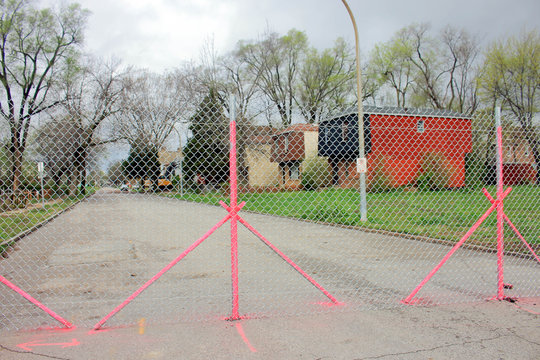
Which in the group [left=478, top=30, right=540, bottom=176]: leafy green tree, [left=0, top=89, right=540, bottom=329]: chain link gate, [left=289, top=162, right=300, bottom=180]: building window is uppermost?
[left=478, top=30, right=540, bottom=176]: leafy green tree

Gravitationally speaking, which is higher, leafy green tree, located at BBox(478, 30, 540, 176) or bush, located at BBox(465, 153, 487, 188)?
leafy green tree, located at BBox(478, 30, 540, 176)

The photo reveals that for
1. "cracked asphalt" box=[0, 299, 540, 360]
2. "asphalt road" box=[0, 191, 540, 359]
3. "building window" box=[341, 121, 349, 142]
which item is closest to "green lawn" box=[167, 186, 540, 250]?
"asphalt road" box=[0, 191, 540, 359]

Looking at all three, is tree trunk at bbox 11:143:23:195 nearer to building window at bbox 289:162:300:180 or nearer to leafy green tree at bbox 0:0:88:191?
building window at bbox 289:162:300:180

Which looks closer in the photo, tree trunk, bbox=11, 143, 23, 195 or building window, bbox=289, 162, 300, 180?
tree trunk, bbox=11, 143, 23, 195

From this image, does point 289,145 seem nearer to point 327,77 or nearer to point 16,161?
point 16,161

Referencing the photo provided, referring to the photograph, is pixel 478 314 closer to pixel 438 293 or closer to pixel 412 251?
pixel 438 293

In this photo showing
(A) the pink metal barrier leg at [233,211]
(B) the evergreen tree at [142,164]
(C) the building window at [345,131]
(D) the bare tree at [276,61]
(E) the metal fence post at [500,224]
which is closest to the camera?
(A) the pink metal barrier leg at [233,211]

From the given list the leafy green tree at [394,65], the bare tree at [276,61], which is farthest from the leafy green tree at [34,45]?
the leafy green tree at [394,65]

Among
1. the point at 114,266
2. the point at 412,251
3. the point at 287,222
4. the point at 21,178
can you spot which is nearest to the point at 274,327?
the point at 21,178

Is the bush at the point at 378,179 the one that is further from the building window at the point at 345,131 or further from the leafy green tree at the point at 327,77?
the leafy green tree at the point at 327,77

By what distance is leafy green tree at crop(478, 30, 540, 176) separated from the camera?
33125 mm

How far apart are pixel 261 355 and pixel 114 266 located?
16.7ft

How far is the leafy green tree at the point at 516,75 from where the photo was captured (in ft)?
109

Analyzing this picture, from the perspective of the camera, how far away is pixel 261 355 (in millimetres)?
3631
